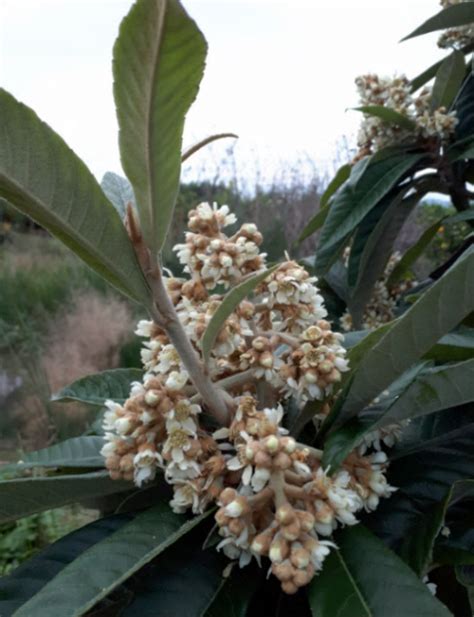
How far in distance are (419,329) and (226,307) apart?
18cm

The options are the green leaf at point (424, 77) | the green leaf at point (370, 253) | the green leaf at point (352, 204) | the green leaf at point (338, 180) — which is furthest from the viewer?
the green leaf at point (424, 77)

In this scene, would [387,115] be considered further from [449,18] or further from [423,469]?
[423,469]

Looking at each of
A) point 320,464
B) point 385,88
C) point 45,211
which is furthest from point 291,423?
point 385,88

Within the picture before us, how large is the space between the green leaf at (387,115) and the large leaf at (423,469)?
2.86 feet

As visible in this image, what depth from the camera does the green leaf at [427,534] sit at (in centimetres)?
69

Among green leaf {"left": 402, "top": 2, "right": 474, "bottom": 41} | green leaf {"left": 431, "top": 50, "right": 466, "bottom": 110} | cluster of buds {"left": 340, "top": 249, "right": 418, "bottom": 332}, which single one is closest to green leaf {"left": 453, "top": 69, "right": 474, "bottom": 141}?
green leaf {"left": 431, "top": 50, "right": 466, "bottom": 110}

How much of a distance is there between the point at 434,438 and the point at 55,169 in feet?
1.86

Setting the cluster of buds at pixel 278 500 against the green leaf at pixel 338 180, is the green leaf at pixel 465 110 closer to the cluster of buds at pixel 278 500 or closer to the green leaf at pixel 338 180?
the green leaf at pixel 338 180

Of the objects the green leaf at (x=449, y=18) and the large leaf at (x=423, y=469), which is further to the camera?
the green leaf at (x=449, y=18)

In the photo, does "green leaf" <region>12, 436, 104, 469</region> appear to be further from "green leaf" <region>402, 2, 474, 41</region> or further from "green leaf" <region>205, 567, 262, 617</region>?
"green leaf" <region>402, 2, 474, 41</region>

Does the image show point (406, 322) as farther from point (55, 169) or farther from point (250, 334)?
point (55, 169)

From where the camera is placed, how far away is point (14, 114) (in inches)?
20.7

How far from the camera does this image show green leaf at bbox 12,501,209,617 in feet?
2.00

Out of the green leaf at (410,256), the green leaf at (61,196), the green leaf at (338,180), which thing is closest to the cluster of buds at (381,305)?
the green leaf at (410,256)
